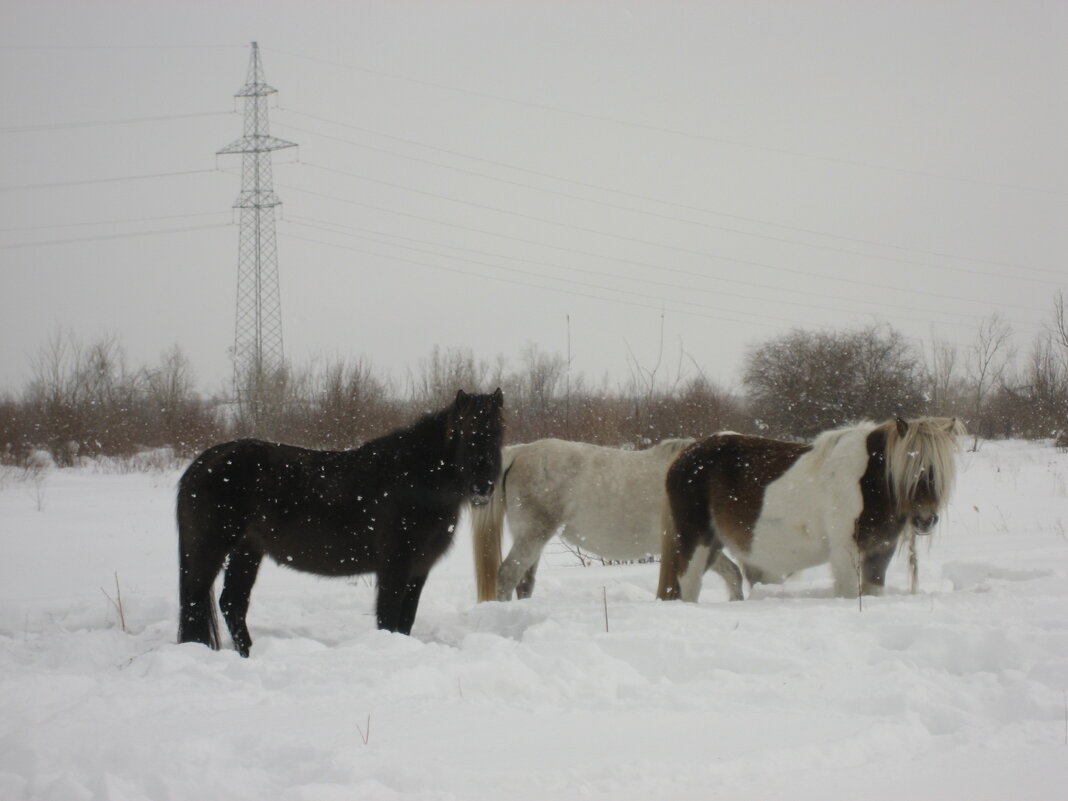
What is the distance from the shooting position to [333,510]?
5285mm

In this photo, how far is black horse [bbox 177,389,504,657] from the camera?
16.8ft

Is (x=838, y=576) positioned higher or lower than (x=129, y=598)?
Answer: higher

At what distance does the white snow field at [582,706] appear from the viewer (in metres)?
2.42

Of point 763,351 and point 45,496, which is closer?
point 45,496

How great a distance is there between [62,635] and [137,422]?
1860 cm

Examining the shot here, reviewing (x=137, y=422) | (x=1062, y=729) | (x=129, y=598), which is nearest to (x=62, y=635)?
(x=129, y=598)

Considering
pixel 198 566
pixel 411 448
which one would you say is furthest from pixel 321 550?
pixel 411 448

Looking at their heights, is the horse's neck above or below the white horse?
above

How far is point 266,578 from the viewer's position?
8906mm

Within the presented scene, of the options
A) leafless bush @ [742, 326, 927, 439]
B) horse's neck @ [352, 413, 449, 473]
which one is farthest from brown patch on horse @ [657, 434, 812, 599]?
leafless bush @ [742, 326, 927, 439]

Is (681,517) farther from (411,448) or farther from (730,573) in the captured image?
(411,448)

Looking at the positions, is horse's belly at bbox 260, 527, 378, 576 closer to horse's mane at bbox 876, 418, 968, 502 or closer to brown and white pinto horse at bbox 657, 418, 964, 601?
brown and white pinto horse at bbox 657, 418, 964, 601

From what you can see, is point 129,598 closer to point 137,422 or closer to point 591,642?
point 591,642

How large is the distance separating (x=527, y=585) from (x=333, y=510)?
2.40m
